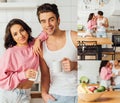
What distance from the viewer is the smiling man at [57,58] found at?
4.62ft

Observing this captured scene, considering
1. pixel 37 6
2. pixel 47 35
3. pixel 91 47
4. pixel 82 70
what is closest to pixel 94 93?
pixel 82 70

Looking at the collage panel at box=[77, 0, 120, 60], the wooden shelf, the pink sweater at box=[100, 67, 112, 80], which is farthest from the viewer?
the pink sweater at box=[100, 67, 112, 80]

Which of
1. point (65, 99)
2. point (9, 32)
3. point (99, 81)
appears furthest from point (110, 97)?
point (9, 32)

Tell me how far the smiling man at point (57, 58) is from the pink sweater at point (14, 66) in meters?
0.08

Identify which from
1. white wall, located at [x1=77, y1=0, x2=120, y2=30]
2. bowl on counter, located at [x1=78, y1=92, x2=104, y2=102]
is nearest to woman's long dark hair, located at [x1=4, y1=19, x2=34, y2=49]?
white wall, located at [x1=77, y1=0, x2=120, y2=30]

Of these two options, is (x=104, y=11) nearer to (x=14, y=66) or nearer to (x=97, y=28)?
(x=97, y=28)

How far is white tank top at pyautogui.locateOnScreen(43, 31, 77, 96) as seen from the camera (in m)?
1.44

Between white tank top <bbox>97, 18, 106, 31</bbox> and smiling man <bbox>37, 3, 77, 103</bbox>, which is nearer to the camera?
smiling man <bbox>37, 3, 77, 103</bbox>

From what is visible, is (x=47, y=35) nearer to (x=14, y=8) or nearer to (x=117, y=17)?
(x=14, y=8)

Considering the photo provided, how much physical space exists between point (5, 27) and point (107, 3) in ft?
1.73

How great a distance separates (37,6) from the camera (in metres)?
1.42

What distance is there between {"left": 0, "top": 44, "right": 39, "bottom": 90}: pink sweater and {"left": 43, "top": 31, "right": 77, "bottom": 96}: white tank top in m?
0.08

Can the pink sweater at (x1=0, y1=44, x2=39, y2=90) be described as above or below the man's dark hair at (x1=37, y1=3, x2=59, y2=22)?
below

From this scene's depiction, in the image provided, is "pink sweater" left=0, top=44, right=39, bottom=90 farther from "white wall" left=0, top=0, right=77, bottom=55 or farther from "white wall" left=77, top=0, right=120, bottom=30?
"white wall" left=77, top=0, right=120, bottom=30
